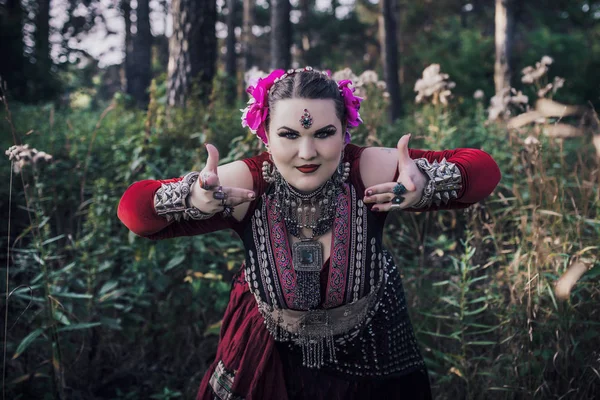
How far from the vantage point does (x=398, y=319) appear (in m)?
2.07

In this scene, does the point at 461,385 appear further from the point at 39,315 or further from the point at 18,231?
the point at 18,231

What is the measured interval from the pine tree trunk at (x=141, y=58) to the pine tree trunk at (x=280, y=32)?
4999 mm

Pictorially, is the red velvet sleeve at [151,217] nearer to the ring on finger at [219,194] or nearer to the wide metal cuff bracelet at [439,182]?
the ring on finger at [219,194]

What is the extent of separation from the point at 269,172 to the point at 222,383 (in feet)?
2.73

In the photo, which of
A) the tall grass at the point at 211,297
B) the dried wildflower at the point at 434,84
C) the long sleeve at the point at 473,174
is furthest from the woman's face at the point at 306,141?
the dried wildflower at the point at 434,84

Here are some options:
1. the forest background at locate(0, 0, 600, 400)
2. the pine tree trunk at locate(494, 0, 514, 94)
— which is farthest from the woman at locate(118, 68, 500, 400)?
the pine tree trunk at locate(494, 0, 514, 94)

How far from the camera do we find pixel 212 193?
1.68m

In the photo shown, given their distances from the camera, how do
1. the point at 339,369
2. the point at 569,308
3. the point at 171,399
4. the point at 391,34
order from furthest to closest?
the point at 391,34 < the point at 171,399 < the point at 569,308 < the point at 339,369

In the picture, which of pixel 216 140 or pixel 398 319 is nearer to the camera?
pixel 398 319

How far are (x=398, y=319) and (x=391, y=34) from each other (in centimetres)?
1071

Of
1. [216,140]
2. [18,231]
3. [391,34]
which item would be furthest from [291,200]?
[391,34]

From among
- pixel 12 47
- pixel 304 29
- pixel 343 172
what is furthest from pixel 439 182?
pixel 304 29

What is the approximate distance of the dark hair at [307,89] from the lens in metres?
1.78

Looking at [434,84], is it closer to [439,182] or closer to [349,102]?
[349,102]
